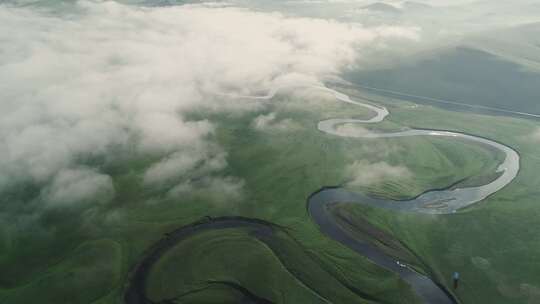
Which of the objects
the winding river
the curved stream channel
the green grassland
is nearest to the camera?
the green grassland

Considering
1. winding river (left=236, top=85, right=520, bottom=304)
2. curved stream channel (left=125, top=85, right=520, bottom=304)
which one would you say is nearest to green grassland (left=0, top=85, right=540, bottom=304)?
curved stream channel (left=125, top=85, right=520, bottom=304)

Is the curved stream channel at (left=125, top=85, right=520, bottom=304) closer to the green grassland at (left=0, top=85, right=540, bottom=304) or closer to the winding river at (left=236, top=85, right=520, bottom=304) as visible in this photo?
the winding river at (left=236, top=85, right=520, bottom=304)

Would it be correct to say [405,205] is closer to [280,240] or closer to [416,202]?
[416,202]

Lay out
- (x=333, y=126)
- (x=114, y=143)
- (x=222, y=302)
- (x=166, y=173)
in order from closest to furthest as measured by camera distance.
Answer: (x=222, y=302)
(x=166, y=173)
(x=114, y=143)
(x=333, y=126)

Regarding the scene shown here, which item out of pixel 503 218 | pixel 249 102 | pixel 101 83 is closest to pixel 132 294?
pixel 503 218

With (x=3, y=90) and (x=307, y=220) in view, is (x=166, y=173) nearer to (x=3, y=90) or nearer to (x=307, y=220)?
(x=307, y=220)

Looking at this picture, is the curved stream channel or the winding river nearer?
the curved stream channel

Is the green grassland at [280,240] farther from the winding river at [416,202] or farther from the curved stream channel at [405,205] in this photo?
the winding river at [416,202]
